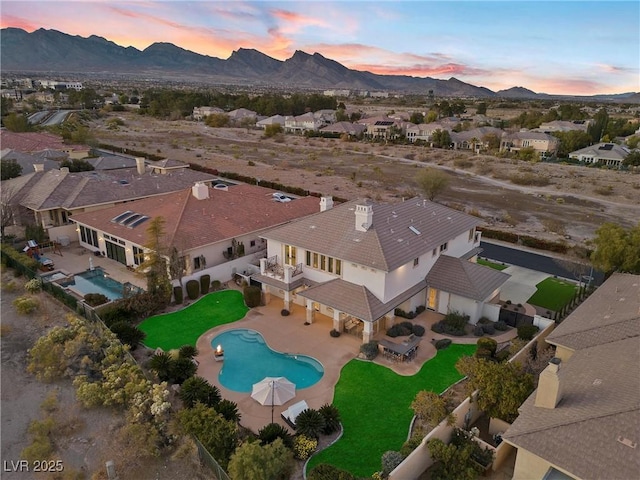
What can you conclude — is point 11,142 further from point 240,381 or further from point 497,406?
point 497,406

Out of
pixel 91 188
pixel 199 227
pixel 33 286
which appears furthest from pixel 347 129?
pixel 33 286

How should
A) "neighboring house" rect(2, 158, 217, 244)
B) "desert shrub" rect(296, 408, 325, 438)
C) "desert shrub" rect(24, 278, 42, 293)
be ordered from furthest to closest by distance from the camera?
"neighboring house" rect(2, 158, 217, 244) < "desert shrub" rect(24, 278, 42, 293) < "desert shrub" rect(296, 408, 325, 438)

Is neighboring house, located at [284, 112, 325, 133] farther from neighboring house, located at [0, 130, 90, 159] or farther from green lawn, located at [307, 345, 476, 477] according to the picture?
green lawn, located at [307, 345, 476, 477]

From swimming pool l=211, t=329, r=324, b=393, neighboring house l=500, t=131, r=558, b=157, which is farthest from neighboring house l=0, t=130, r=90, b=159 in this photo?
neighboring house l=500, t=131, r=558, b=157

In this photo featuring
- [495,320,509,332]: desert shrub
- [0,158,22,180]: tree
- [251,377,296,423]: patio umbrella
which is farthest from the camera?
[0,158,22,180]: tree

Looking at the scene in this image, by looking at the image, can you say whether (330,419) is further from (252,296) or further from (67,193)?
(67,193)

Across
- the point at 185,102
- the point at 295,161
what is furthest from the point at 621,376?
the point at 185,102
